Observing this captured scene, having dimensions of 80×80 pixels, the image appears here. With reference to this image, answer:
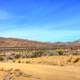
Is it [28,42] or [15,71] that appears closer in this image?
[15,71]

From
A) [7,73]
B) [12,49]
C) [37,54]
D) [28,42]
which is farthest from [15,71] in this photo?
[28,42]

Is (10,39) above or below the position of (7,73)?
above

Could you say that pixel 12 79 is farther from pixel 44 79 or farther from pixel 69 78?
pixel 69 78

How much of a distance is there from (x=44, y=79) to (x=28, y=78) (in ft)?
4.11

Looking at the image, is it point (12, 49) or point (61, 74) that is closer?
point (61, 74)

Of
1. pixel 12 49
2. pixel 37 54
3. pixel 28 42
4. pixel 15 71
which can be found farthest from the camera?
pixel 28 42

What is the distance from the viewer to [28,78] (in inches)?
981

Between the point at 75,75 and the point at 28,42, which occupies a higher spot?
the point at 28,42

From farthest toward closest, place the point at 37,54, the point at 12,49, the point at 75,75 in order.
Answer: the point at 12,49, the point at 37,54, the point at 75,75

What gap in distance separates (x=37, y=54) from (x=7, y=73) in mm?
29891

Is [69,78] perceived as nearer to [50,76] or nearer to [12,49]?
[50,76]

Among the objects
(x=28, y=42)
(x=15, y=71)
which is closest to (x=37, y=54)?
(x=15, y=71)

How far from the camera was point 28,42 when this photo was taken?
130 metres

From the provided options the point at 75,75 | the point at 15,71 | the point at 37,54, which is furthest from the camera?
the point at 37,54
